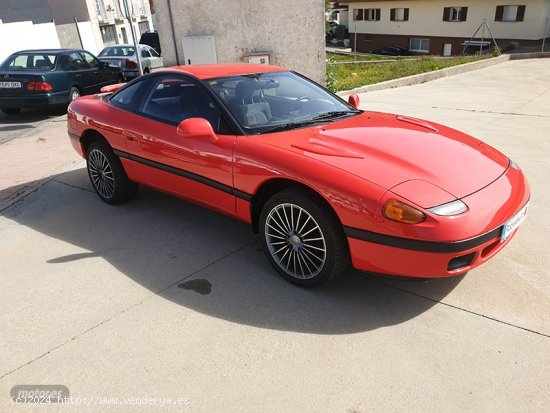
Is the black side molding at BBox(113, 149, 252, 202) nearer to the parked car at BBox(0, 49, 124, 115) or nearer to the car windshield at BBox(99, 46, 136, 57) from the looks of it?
the parked car at BBox(0, 49, 124, 115)

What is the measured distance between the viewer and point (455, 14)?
34.2 meters

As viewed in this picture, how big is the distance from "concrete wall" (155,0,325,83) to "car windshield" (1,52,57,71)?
2507 mm

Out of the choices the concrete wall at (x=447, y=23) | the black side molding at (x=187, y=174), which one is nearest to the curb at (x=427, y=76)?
the black side molding at (x=187, y=174)

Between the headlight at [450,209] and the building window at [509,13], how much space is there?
3412 cm

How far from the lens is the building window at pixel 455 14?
33.6 meters

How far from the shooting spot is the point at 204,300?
3.12 meters

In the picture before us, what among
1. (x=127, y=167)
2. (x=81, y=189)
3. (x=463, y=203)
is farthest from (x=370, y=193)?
(x=81, y=189)

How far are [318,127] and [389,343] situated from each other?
65.9 inches

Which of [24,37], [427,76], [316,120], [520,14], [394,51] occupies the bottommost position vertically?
[394,51]

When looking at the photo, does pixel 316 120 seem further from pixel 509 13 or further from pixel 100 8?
pixel 100 8

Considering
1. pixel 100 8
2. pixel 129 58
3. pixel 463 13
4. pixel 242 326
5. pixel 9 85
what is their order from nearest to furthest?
pixel 242 326 → pixel 9 85 → pixel 129 58 → pixel 463 13 → pixel 100 8

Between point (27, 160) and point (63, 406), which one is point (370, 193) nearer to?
point (63, 406)

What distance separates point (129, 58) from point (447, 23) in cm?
2820

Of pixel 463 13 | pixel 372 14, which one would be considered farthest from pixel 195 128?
pixel 372 14
